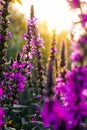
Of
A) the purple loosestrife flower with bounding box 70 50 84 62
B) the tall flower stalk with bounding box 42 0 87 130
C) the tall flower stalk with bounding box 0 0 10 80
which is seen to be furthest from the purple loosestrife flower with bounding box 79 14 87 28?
the tall flower stalk with bounding box 0 0 10 80

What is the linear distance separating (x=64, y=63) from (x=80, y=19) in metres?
0.77

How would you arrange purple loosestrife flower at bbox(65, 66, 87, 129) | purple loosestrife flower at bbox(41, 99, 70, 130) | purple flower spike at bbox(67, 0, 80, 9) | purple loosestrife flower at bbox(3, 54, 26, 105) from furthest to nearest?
purple loosestrife flower at bbox(3, 54, 26, 105)
purple flower spike at bbox(67, 0, 80, 9)
purple loosestrife flower at bbox(65, 66, 87, 129)
purple loosestrife flower at bbox(41, 99, 70, 130)

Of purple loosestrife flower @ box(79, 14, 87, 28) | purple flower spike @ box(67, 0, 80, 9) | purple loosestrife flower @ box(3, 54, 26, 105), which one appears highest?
purple flower spike @ box(67, 0, 80, 9)

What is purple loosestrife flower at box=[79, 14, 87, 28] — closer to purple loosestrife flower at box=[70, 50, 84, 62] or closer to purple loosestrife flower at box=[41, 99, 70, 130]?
purple loosestrife flower at box=[70, 50, 84, 62]

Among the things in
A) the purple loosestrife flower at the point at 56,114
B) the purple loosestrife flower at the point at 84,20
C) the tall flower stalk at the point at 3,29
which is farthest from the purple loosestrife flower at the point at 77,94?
the tall flower stalk at the point at 3,29

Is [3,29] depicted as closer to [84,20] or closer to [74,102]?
[84,20]

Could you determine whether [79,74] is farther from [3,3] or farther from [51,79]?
[3,3]

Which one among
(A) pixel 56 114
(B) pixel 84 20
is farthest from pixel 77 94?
(B) pixel 84 20

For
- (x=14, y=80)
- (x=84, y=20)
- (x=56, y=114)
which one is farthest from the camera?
(x=14, y=80)

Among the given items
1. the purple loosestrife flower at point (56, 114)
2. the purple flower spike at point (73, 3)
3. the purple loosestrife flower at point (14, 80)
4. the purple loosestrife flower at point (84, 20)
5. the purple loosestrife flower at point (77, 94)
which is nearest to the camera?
the purple loosestrife flower at point (56, 114)

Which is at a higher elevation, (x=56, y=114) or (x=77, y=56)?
(x=77, y=56)

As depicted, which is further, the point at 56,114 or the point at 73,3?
the point at 73,3

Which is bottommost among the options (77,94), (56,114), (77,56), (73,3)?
(56,114)

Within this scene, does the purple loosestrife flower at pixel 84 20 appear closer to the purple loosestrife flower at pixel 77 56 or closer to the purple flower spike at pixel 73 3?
the purple flower spike at pixel 73 3
